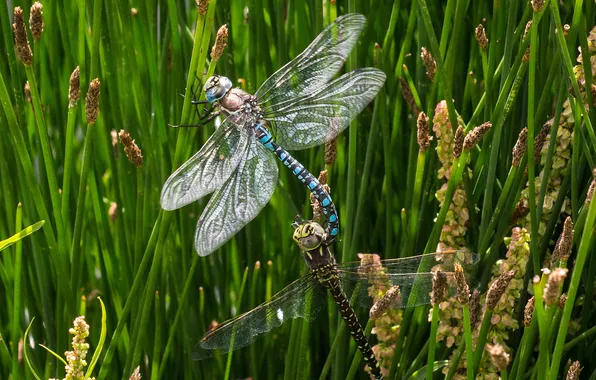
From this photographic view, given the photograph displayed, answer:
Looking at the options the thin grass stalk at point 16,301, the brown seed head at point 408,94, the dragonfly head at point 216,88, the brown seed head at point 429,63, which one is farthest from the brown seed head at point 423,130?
the thin grass stalk at point 16,301

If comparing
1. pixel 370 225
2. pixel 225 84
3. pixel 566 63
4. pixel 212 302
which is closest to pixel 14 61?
pixel 225 84

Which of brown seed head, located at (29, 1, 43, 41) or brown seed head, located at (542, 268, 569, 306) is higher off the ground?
brown seed head, located at (29, 1, 43, 41)

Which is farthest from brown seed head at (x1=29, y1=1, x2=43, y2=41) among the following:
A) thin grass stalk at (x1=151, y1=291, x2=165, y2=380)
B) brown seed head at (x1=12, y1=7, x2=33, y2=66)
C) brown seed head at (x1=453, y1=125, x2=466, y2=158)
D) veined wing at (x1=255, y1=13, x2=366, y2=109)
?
brown seed head at (x1=453, y1=125, x2=466, y2=158)

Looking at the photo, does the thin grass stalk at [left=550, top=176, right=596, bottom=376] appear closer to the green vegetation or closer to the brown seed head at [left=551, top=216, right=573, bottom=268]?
the brown seed head at [left=551, top=216, right=573, bottom=268]

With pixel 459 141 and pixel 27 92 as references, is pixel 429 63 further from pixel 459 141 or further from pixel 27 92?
pixel 27 92

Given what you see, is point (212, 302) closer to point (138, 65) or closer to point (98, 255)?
point (98, 255)

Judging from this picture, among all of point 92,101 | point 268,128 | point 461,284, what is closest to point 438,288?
point 461,284

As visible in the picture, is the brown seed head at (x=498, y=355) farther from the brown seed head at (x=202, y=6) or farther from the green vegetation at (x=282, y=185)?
the brown seed head at (x=202, y=6)
